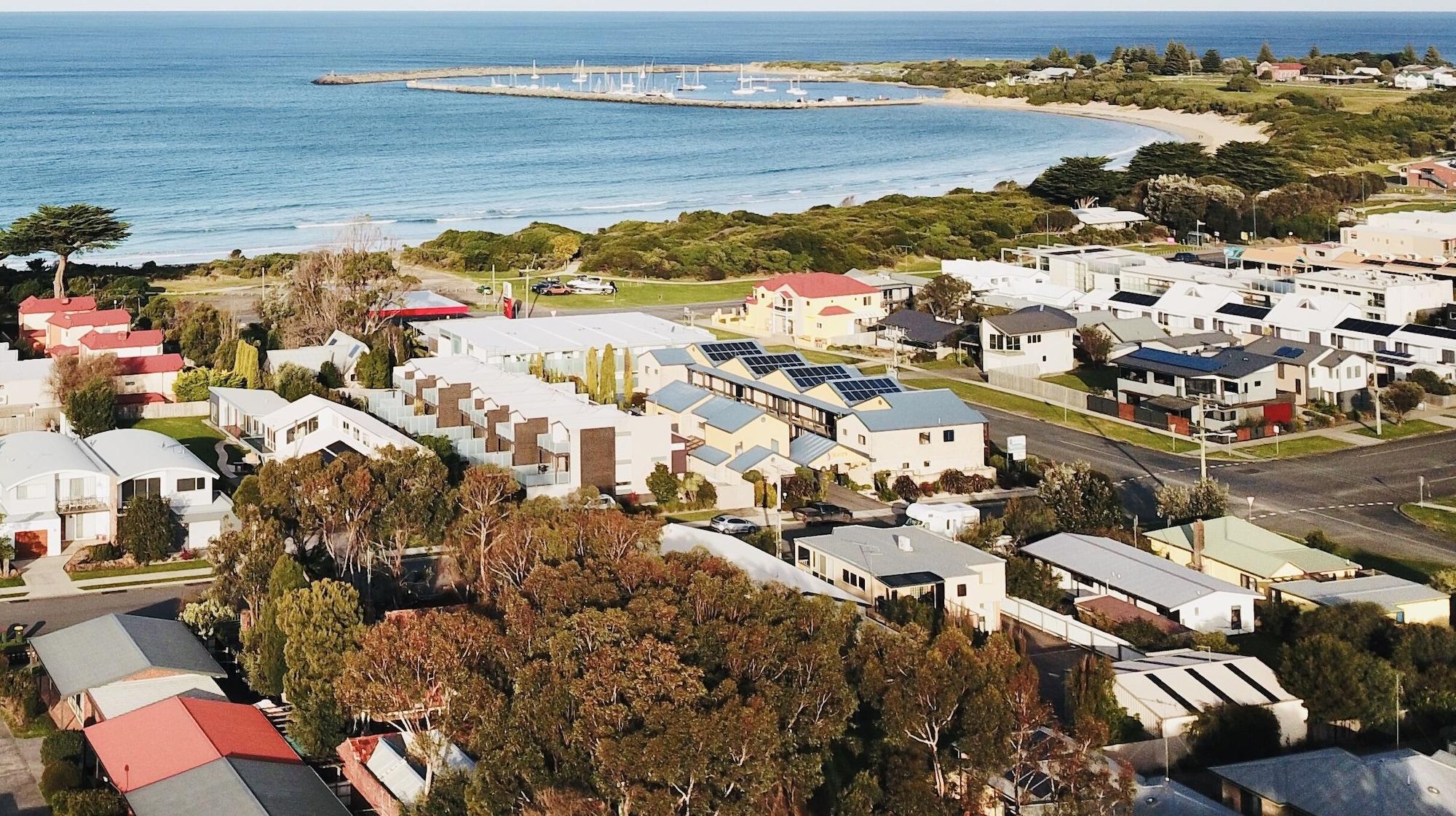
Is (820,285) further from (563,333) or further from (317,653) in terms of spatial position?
(317,653)

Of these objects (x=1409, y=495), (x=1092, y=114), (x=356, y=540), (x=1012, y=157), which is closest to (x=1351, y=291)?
(x=1409, y=495)

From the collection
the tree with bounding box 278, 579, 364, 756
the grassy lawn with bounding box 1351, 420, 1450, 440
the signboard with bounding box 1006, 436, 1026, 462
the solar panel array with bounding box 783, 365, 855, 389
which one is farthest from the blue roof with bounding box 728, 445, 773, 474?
the grassy lawn with bounding box 1351, 420, 1450, 440

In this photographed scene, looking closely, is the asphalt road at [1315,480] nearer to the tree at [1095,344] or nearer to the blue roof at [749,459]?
the blue roof at [749,459]

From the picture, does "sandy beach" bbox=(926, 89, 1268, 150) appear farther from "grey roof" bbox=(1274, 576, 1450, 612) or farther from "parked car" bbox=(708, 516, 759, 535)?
"grey roof" bbox=(1274, 576, 1450, 612)

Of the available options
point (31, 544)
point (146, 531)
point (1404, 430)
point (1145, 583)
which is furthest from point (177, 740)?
point (1404, 430)

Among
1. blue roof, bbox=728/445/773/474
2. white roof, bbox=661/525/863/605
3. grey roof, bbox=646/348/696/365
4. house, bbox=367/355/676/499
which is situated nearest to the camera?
white roof, bbox=661/525/863/605

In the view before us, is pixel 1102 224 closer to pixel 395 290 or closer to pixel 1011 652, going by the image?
pixel 395 290
